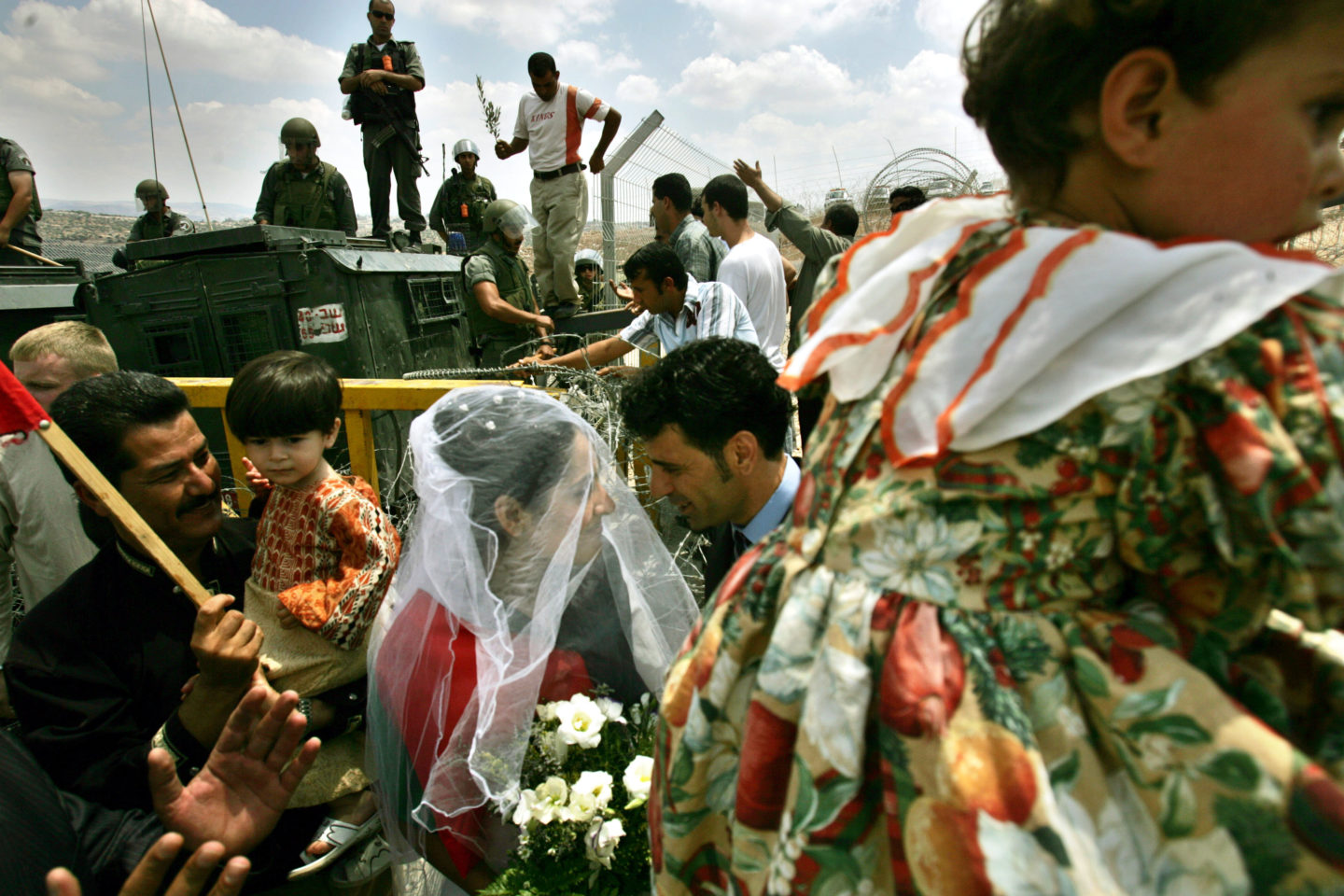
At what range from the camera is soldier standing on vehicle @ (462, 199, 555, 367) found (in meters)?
6.09

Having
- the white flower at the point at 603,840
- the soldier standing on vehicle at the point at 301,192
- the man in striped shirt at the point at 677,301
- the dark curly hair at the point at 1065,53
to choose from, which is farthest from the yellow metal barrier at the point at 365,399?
the soldier standing on vehicle at the point at 301,192

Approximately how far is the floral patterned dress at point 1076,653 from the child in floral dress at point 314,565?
65.6 inches

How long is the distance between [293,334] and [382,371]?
677 millimetres

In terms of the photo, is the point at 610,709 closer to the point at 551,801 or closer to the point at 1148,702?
the point at 551,801

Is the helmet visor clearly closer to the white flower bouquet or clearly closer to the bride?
the bride

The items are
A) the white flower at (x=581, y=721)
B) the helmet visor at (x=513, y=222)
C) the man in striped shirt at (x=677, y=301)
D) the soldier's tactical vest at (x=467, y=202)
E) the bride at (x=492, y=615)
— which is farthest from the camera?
the soldier's tactical vest at (x=467, y=202)

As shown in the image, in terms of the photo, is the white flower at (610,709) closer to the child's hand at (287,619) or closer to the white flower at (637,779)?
the white flower at (637,779)

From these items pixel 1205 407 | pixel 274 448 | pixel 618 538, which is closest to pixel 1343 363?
pixel 1205 407

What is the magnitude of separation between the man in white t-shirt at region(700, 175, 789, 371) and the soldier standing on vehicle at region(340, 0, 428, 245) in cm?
465

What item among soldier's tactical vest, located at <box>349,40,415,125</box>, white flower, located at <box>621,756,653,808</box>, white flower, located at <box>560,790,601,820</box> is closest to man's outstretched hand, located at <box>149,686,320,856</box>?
white flower, located at <box>560,790,601,820</box>

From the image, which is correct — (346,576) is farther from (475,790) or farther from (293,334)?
(293,334)

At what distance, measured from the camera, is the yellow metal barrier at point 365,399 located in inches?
126

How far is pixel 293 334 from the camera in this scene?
17.5 ft

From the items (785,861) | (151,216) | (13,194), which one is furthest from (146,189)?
(785,861)
